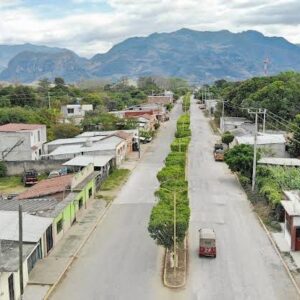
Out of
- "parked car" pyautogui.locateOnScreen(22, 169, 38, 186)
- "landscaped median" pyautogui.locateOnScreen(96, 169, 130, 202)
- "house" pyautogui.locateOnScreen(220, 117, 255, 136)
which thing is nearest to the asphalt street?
"landscaped median" pyautogui.locateOnScreen(96, 169, 130, 202)

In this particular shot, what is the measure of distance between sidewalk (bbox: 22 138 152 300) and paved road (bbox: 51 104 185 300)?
0.47 metres

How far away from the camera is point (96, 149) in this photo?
2157 inches

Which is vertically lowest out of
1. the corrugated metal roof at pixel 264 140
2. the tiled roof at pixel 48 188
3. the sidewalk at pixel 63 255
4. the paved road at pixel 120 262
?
the paved road at pixel 120 262

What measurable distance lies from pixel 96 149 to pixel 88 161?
5.87m

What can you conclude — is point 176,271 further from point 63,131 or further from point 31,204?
point 63,131

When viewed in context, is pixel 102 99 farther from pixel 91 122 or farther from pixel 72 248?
pixel 72 248

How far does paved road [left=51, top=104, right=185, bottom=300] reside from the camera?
24094mm

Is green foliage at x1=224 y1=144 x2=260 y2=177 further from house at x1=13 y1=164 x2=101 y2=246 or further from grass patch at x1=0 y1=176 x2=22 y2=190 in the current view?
grass patch at x1=0 y1=176 x2=22 y2=190

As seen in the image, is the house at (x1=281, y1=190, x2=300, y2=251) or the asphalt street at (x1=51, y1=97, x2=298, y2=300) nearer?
the asphalt street at (x1=51, y1=97, x2=298, y2=300)

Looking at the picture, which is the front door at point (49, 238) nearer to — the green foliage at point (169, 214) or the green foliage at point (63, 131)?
the green foliage at point (169, 214)

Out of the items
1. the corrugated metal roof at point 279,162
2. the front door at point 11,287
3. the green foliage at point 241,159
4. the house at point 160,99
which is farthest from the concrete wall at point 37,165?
the house at point 160,99

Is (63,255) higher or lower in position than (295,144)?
lower

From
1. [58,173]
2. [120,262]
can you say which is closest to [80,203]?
[120,262]

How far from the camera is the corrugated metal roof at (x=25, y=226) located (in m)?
24.9
